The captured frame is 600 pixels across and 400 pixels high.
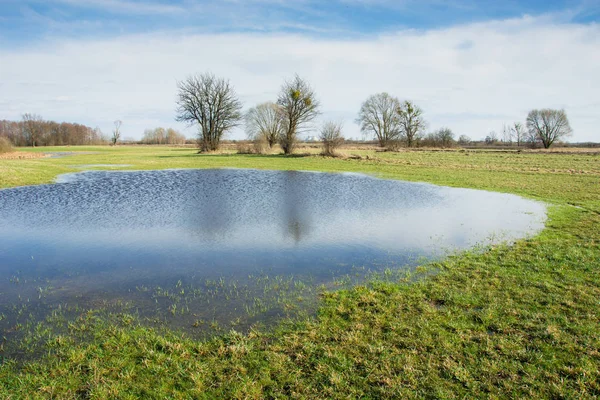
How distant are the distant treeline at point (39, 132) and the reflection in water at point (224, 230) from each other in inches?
3420

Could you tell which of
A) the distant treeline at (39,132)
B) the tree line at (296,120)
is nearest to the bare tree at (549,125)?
the tree line at (296,120)

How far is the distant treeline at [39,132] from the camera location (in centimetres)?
8506

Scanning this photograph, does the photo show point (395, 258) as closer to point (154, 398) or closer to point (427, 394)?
point (427, 394)

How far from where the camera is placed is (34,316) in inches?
193

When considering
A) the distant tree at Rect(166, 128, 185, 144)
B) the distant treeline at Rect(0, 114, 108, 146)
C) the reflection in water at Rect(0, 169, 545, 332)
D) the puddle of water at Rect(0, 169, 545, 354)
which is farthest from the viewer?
the distant tree at Rect(166, 128, 185, 144)

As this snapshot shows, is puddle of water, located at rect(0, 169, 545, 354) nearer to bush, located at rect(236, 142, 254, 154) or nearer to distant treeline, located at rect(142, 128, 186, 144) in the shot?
bush, located at rect(236, 142, 254, 154)

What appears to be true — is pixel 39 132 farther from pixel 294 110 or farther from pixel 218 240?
pixel 218 240

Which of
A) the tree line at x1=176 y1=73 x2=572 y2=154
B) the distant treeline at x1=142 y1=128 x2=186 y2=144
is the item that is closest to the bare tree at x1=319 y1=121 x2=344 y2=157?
the tree line at x1=176 y1=73 x2=572 y2=154

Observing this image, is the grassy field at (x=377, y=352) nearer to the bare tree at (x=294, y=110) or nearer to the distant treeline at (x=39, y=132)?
the bare tree at (x=294, y=110)

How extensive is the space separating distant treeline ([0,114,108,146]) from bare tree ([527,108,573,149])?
4246 inches

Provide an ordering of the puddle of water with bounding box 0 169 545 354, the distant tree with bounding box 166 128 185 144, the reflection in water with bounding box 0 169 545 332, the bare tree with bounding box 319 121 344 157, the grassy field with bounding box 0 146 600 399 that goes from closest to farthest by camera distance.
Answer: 1. the grassy field with bounding box 0 146 600 399
2. the puddle of water with bounding box 0 169 545 354
3. the reflection in water with bounding box 0 169 545 332
4. the bare tree with bounding box 319 121 344 157
5. the distant tree with bounding box 166 128 185 144

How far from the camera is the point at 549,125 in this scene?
6369 cm

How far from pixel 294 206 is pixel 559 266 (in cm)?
847

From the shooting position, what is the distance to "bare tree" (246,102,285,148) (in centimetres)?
4407
